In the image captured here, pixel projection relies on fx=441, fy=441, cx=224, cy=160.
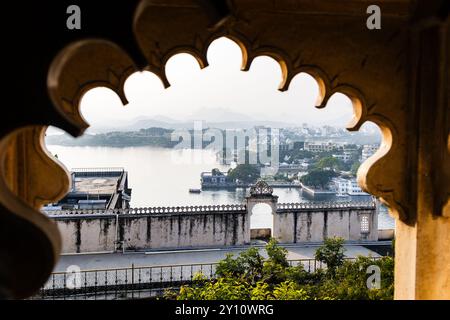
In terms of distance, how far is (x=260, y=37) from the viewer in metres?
1.58

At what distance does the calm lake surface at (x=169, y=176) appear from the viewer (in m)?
36.2

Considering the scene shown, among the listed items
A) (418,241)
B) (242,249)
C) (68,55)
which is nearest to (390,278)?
(418,241)

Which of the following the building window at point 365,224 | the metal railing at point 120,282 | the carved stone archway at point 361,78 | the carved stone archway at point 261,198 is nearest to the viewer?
the carved stone archway at point 361,78

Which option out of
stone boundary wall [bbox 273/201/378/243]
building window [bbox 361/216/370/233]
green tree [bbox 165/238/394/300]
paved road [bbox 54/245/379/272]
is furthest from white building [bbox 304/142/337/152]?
green tree [bbox 165/238/394/300]

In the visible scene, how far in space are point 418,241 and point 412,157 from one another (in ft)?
1.02

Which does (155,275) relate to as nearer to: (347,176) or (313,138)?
(347,176)

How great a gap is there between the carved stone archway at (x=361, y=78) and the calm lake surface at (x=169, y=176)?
2083 cm

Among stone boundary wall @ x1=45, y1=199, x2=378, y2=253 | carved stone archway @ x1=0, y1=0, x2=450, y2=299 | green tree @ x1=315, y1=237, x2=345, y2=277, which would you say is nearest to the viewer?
carved stone archway @ x1=0, y1=0, x2=450, y2=299

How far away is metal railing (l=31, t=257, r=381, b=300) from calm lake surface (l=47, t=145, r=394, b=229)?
9.07 meters

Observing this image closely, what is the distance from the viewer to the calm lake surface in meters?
36.2

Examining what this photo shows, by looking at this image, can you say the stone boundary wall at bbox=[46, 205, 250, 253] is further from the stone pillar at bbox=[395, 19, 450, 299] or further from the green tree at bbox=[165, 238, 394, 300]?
the stone pillar at bbox=[395, 19, 450, 299]

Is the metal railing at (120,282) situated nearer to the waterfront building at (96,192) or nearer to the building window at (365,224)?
the waterfront building at (96,192)

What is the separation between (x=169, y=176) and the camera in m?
57.7

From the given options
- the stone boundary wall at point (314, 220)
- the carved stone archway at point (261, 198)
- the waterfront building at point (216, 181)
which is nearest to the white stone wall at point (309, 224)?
the stone boundary wall at point (314, 220)
